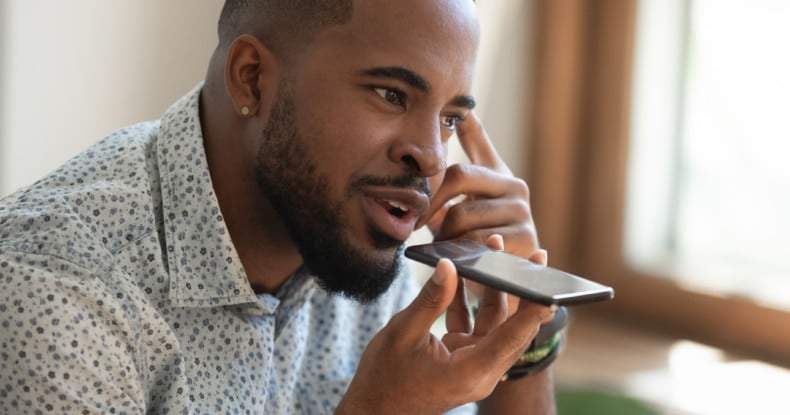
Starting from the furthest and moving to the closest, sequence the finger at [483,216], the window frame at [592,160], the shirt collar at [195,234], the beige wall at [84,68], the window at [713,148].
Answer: the window frame at [592,160], the window at [713,148], the beige wall at [84,68], the finger at [483,216], the shirt collar at [195,234]

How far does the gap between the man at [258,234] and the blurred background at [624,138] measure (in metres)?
0.46

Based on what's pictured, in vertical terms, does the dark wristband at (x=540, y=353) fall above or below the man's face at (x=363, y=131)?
below

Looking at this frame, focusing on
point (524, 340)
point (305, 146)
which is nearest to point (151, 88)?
point (305, 146)

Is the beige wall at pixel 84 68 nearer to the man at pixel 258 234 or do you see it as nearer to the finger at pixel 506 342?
the man at pixel 258 234

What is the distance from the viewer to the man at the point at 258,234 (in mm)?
838

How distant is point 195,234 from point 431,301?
27cm

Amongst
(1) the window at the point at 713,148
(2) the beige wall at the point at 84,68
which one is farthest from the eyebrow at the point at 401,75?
(1) the window at the point at 713,148

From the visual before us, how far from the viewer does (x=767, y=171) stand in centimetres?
175

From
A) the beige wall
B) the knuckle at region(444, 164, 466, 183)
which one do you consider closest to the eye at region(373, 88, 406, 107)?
the knuckle at region(444, 164, 466, 183)

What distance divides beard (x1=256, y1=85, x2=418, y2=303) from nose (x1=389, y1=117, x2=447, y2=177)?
0.6 inches

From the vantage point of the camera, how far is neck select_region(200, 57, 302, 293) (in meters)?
1.02

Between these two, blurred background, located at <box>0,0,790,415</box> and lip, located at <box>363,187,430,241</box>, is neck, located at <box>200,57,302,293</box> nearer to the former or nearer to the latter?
lip, located at <box>363,187,430,241</box>

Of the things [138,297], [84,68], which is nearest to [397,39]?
[138,297]

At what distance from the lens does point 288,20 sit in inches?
39.9
